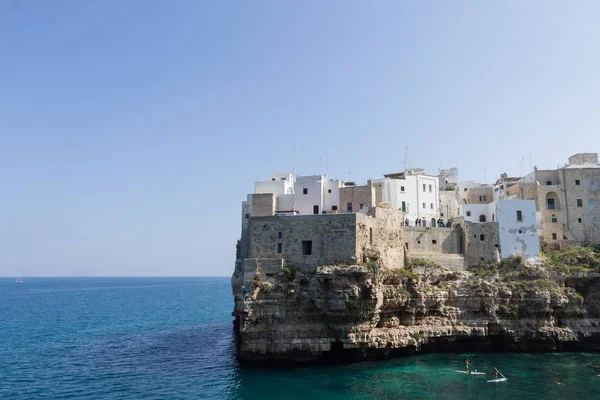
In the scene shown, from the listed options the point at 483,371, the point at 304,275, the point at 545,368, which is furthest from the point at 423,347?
the point at 304,275

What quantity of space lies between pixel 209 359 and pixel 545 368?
2451 centimetres

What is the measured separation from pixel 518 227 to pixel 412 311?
15258mm

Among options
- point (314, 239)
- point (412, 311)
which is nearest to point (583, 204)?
point (412, 311)

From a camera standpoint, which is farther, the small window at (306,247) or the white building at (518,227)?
the white building at (518,227)

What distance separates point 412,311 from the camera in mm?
36031

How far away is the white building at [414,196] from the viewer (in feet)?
156

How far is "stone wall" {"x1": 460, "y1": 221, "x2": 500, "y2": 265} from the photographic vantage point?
4297 centimetres

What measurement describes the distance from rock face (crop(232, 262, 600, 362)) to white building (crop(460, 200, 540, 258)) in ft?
8.56

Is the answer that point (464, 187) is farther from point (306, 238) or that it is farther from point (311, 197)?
point (306, 238)

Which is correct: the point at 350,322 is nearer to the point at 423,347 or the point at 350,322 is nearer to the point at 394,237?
the point at 423,347

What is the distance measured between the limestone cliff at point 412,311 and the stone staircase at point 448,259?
4.11 ft

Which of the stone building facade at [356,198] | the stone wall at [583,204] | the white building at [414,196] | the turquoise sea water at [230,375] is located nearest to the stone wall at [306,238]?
the turquoise sea water at [230,375]

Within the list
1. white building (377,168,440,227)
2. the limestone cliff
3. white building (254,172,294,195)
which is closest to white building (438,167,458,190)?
white building (377,168,440,227)

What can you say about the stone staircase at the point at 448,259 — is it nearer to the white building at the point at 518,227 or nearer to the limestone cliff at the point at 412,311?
the limestone cliff at the point at 412,311
